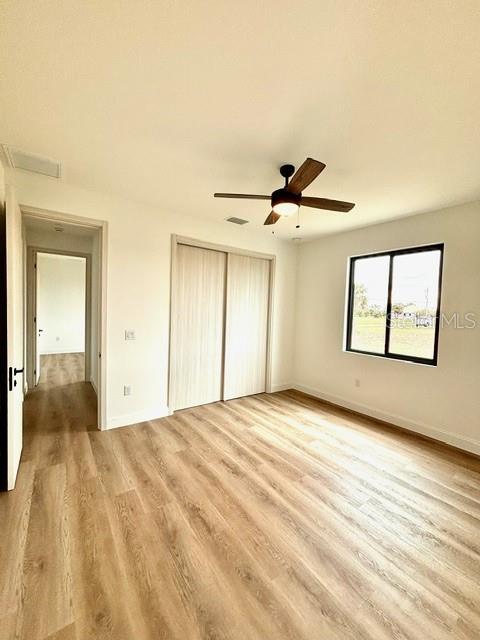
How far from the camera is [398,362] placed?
3.55m

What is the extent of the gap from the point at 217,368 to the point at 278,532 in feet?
8.35

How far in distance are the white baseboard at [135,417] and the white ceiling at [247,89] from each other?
268 cm

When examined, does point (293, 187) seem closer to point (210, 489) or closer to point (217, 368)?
point (210, 489)

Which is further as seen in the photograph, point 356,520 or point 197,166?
point 197,166

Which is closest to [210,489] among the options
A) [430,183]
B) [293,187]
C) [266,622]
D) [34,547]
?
[266,622]

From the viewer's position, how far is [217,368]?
4.16 meters

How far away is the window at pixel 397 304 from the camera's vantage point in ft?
10.9

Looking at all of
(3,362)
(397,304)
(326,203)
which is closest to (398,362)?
(397,304)

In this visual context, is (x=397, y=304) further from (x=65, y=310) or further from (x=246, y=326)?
(x=65, y=310)

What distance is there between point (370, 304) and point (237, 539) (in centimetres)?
340

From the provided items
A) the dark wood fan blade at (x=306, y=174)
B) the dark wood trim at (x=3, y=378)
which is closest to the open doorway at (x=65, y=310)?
the dark wood trim at (x=3, y=378)

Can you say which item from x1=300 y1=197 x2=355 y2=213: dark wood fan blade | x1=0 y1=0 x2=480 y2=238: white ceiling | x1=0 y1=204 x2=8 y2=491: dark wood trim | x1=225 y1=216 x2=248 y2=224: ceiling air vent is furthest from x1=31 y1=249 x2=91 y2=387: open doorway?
x1=300 y1=197 x2=355 y2=213: dark wood fan blade

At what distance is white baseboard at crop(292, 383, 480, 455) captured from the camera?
2.94 m

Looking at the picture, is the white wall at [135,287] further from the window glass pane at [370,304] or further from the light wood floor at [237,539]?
the window glass pane at [370,304]
